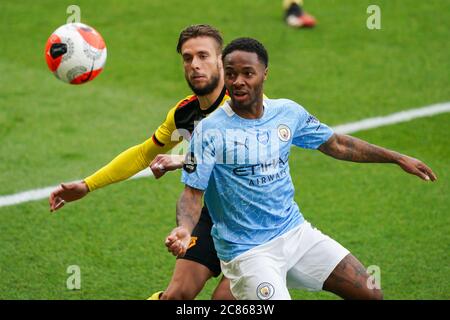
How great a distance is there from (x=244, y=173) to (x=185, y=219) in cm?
59

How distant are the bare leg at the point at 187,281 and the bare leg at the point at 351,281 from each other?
102 centimetres

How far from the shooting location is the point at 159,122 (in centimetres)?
1247

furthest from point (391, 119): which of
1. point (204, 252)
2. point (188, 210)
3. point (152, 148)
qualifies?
point (188, 210)

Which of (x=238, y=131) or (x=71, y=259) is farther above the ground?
(x=238, y=131)

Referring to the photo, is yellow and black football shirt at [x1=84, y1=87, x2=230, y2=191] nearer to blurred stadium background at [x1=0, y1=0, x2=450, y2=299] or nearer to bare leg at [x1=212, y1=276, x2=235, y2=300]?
bare leg at [x1=212, y1=276, x2=235, y2=300]

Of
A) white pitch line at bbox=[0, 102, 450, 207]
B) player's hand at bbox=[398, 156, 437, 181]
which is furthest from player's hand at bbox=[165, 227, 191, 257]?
white pitch line at bbox=[0, 102, 450, 207]

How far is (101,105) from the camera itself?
1286cm

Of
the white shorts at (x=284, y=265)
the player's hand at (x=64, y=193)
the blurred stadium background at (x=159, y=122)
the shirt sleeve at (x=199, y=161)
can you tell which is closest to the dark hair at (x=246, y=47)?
the shirt sleeve at (x=199, y=161)

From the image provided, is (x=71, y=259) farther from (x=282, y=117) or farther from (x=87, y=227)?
(x=282, y=117)

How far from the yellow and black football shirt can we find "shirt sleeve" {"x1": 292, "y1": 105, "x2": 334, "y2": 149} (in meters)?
0.89

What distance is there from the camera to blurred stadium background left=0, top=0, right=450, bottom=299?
29.6 ft
